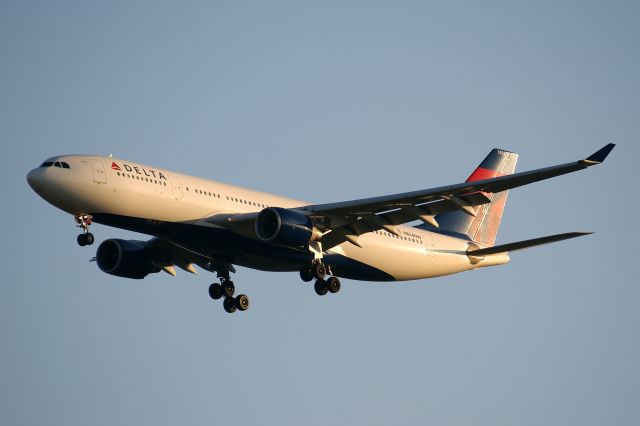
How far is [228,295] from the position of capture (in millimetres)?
49906

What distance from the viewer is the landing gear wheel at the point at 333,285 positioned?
47000 millimetres

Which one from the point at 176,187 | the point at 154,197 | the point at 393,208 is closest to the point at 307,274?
the point at 393,208

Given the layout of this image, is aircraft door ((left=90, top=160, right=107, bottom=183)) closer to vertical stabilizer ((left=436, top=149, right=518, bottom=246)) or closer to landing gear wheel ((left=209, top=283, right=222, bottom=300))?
landing gear wheel ((left=209, top=283, right=222, bottom=300))

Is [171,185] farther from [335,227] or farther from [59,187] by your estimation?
[335,227]

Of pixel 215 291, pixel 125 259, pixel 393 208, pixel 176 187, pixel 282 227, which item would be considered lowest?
pixel 215 291

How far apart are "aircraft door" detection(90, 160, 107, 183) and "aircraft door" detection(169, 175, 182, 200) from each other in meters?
2.72

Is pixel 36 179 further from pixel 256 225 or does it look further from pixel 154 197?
pixel 256 225

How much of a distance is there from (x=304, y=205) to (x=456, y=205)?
300 inches

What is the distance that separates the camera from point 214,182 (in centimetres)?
4506

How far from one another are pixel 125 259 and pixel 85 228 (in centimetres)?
777

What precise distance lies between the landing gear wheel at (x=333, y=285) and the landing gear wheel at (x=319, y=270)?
80 cm

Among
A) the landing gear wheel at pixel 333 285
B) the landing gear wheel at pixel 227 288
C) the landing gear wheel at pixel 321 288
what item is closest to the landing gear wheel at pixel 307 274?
the landing gear wheel at pixel 321 288

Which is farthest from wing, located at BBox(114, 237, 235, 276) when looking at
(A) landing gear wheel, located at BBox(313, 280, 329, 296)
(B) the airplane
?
(A) landing gear wheel, located at BBox(313, 280, 329, 296)

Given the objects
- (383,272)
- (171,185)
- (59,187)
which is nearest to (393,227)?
(383,272)
